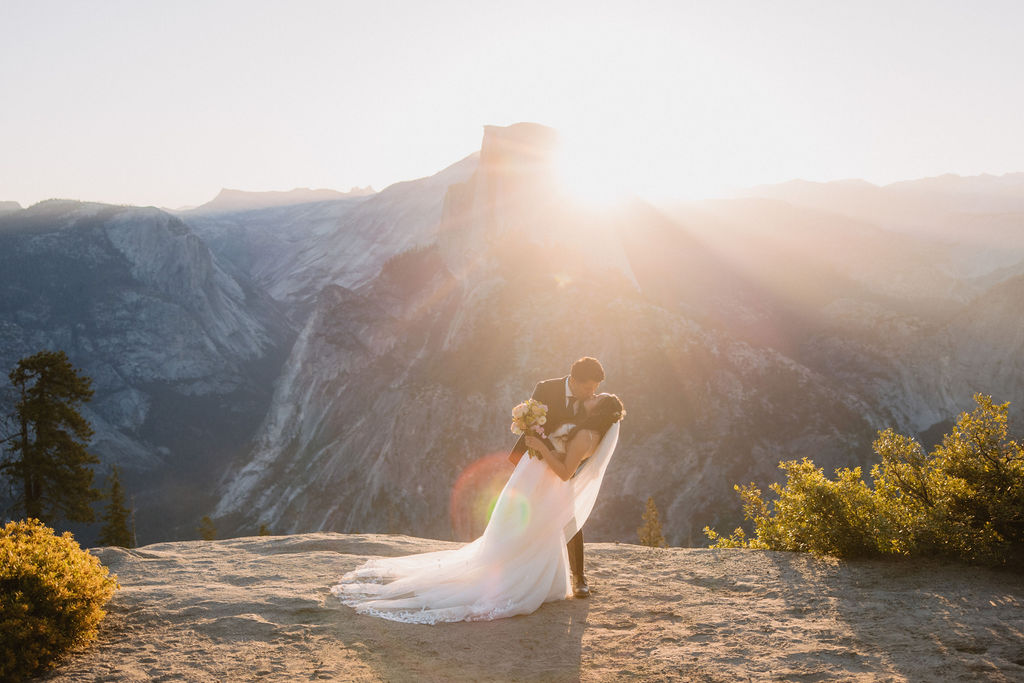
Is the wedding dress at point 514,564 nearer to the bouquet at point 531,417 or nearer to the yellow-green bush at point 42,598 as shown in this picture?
the bouquet at point 531,417

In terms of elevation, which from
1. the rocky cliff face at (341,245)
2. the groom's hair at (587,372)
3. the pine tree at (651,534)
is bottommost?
the pine tree at (651,534)

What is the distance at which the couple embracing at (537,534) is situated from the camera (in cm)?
664

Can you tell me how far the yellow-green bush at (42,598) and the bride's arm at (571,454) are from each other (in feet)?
15.8

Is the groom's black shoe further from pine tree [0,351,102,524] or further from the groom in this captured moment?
pine tree [0,351,102,524]

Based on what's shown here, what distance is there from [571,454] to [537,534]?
1.09m

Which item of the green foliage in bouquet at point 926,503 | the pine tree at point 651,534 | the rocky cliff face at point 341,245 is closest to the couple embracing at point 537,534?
the green foliage in bouquet at point 926,503

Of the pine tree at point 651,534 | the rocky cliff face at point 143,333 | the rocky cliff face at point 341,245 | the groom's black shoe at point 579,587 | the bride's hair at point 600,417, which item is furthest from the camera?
the rocky cliff face at point 341,245

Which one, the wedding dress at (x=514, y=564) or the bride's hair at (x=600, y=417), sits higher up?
the bride's hair at (x=600, y=417)

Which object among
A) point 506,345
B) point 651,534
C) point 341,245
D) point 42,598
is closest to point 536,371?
point 506,345

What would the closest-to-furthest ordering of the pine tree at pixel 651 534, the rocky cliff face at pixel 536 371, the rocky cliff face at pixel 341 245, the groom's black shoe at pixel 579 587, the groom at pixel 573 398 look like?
1. the groom at pixel 573 398
2. the groom's black shoe at pixel 579 587
3. the pine tree at pixel 651 534
4. the rocky cliff face at pixel 536 371
5. the rocky cliff face at pixel 341 245

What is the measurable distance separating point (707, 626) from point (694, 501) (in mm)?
37938

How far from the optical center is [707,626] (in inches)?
237

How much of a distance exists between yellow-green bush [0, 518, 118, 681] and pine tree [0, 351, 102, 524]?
23.8 m

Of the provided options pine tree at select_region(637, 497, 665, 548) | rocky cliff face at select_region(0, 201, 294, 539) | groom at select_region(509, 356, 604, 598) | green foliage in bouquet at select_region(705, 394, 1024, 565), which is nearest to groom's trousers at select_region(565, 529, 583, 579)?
groom at select_region(509, 356, 604, 598)
